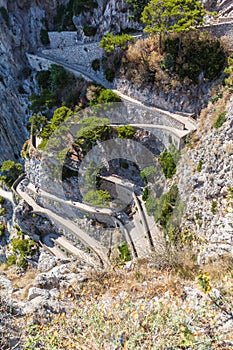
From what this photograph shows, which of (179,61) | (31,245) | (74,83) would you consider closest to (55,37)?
(74,83)

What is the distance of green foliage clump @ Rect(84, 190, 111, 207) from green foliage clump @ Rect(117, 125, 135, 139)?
16.0ft

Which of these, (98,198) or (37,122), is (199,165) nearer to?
(98,198)

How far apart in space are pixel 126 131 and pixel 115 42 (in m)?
8.84

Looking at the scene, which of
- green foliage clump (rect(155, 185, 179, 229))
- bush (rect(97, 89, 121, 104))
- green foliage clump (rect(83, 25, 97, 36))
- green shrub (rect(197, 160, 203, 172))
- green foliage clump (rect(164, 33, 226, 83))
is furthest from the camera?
green foliage clump (rect(83, 25, 97, 36))

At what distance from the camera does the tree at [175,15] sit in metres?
21.7

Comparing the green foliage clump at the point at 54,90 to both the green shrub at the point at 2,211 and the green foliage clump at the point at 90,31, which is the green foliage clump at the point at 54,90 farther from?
the green shrub at the point at 2,211

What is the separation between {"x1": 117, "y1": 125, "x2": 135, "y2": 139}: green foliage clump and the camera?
23.9 meters

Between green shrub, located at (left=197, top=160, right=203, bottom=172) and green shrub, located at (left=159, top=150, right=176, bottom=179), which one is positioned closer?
green shrub, located at (left=197, top=160, right=203, bottom=172)

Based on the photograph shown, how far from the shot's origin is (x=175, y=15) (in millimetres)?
22953

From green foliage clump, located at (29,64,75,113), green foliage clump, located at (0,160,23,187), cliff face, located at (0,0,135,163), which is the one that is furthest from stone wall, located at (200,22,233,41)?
cliff face, located at (0,0,135,163)

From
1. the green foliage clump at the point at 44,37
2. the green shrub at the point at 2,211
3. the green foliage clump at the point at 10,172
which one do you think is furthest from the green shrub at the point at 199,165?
the green foliage clump at the point at 44,37

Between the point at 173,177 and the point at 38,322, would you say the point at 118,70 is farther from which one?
the point at 38,322

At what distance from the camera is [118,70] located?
27562 millimetres

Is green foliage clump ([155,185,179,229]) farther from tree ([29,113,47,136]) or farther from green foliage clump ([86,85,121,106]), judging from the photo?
tree ([29,113,47,136])
